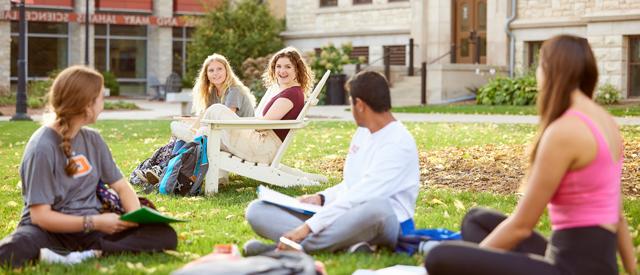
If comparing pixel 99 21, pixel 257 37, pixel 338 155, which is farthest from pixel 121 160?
pixel 99 21

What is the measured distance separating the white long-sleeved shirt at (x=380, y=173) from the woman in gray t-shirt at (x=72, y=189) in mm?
1077

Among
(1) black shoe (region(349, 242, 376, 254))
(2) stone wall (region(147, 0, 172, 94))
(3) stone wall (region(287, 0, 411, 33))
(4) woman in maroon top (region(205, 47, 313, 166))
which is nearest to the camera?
(1) black shoe (region(349, 242, 376, 254))

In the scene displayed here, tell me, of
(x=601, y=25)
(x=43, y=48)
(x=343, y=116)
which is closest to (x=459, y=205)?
(x=343, y=116)

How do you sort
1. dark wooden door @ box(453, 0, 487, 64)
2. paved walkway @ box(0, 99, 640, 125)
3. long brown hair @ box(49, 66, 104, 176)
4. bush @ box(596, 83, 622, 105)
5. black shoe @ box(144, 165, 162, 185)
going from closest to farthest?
long brown hair @ box(49, 66, 104, 176)
black shoe @ box(144, 165, 162, 185)
paved walkway @ box(0, 99, 640, 125)
bush @ box(596, 83, 622, 105)
dark wooden door @ box(453, 0, 487, 64)

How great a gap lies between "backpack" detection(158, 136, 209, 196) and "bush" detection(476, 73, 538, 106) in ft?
57.5

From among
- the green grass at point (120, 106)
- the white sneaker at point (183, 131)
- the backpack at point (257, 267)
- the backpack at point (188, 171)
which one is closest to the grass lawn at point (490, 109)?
the green grass at point (120, 106)

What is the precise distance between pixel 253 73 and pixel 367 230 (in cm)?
2461

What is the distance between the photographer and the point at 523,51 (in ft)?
96.9

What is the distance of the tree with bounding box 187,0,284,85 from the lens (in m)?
35.1

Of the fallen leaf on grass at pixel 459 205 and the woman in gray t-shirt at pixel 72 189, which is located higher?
the woman in gray t-shirt at pixel 72 189

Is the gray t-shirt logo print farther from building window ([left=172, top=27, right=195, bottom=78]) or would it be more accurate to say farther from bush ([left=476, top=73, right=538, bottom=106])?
building window ([left=172, top=27, right=195, bottom=78])

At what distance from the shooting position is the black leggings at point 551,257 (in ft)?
14.9

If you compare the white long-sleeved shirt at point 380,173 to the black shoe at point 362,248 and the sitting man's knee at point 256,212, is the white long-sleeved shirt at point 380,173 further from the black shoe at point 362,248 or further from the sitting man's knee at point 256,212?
the sitting man's knee at point 256,212

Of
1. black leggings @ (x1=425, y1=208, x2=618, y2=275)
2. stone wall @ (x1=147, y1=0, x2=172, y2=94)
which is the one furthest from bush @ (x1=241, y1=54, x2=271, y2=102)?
black leggings @ (x1=425, y1=208, x2=618, y2=275)
